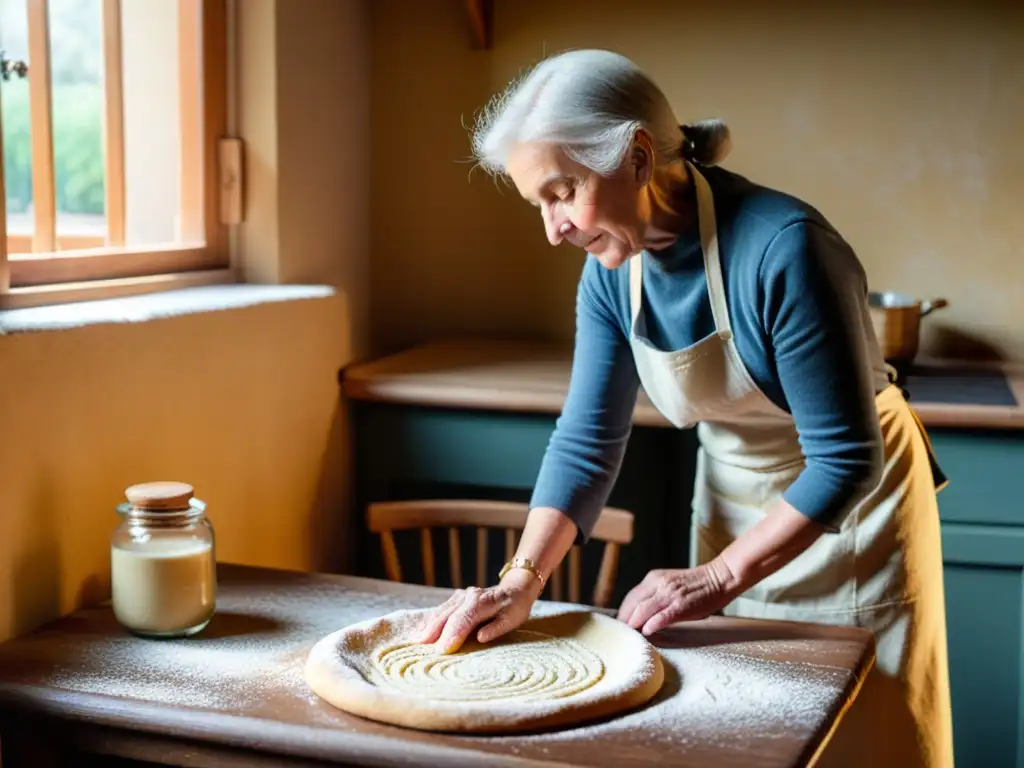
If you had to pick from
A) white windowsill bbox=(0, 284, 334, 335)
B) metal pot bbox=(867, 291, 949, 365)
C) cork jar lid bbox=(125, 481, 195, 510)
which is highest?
white windowsill bbox=(0, 284, 334, 335)

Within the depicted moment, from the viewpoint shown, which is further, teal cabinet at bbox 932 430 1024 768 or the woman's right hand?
teal cabinet at bbox 932 430 1024 768

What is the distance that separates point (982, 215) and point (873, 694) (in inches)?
46.3

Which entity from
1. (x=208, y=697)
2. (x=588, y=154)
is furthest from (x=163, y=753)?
(x=588, y=154)

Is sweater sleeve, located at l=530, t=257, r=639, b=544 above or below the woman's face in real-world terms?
below

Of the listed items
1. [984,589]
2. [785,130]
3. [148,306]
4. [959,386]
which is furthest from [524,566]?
[785,130]

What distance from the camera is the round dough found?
3.38 ft

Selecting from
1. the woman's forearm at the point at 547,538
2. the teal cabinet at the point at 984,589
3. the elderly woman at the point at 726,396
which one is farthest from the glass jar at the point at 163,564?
the teal cabinet at the point at 984,589

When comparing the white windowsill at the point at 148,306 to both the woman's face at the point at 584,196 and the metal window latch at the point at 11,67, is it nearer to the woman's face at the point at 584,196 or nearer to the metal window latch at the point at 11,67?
the metal window latch at the point at 11,67

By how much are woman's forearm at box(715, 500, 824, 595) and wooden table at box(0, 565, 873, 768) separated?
0.19 feet

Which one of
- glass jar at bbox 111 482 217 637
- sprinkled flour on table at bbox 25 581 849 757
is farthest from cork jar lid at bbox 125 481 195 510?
sprinkled flour on table at bbox 25 581 849 757

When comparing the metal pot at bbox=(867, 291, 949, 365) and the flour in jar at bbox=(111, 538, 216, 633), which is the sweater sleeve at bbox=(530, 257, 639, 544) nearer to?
the flour in jar at bbox=(111, 538, 216, 633)

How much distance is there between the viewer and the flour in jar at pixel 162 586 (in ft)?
4.05

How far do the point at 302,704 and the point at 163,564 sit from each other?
26 centimetres

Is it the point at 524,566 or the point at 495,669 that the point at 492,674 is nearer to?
the point at 495,669
